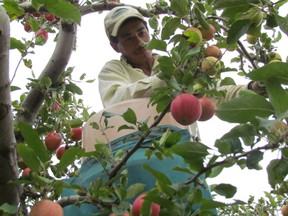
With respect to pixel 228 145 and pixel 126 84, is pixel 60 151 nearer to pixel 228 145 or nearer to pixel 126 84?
pixel 126 84

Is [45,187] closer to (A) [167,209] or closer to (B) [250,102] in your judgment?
(A) [167,209]

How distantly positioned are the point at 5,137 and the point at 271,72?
746mm

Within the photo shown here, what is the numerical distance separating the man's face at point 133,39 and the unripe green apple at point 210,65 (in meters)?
0.67

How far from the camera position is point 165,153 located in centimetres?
139

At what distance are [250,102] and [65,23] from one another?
4.72 feet

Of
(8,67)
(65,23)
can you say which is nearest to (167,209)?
(8,67)

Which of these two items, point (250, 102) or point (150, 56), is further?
point (150, 56)

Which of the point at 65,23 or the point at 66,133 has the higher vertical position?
the point at 65,23

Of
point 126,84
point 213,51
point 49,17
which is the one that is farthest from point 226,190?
point 49,17

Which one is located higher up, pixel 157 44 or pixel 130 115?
pixel 157 44

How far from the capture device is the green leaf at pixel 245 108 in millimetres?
1176

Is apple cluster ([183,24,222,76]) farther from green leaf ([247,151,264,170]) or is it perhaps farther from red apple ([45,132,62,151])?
red apple ([45,132,62,151])

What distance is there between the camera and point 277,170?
1252 mm

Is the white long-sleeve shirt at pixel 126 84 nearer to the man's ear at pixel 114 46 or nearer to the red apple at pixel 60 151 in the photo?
the man's ear at pixel 114 46
